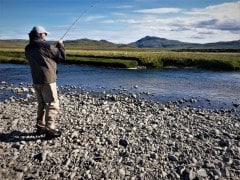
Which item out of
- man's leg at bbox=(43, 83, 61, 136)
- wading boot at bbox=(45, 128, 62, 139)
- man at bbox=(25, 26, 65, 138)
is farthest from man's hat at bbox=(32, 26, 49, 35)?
wading boot at bbox=(45, 128, 62, 139)

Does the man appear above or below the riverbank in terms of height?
above

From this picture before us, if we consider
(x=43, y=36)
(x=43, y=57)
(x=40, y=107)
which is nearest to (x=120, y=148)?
(x=40, y=107)

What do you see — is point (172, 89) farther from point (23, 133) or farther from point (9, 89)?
point (23, 133)

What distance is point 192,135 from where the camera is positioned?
42.3 ft

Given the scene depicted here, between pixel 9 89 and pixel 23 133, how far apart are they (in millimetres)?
16371

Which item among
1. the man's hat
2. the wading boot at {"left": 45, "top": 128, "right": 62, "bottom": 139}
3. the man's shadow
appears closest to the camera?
the man's hat

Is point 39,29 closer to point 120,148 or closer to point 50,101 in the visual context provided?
point 50,101

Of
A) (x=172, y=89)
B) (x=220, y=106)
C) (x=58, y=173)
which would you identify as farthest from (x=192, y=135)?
(x=172, y=89)

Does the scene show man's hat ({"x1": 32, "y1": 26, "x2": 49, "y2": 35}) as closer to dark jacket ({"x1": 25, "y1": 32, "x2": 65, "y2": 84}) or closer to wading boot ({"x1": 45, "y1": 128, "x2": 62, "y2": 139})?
dark jacket ({"x1": 25, "y1": 32, "x2": 65, "y2": 84})

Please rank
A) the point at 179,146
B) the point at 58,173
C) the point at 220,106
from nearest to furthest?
the point at 58,173 < the point at 179,146 < the point at 220,106

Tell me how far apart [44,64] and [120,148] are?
11.0 feet

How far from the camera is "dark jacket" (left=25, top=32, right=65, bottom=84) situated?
417 inches

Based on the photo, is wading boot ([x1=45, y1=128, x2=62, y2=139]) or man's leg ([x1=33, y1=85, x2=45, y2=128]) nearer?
man's leg ([x1=33, y1=85, x2=45, y2=128])

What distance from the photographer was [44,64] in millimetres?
10695
